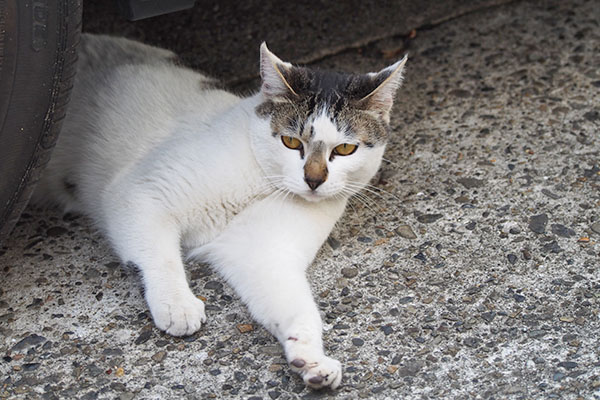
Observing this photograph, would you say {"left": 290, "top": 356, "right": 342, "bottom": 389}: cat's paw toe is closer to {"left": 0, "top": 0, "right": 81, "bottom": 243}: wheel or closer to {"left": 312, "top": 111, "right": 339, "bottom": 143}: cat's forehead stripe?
{"left": 312, "top": 111, "right": 339, "bottom": 143}: cat's forehead stripe

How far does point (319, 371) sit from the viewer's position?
94.3 inches

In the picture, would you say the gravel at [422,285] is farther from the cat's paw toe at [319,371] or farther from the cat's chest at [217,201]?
the cat's chest at [217,201]

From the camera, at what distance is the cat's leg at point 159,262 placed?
2677 mm

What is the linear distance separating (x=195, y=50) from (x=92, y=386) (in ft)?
8.03

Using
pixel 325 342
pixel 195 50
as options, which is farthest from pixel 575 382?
pixel 195 50

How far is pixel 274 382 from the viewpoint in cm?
249

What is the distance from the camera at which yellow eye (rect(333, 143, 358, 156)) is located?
9.67ft

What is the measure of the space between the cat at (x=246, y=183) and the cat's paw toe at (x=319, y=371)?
0.20 meters

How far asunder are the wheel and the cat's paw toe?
43.6 inches

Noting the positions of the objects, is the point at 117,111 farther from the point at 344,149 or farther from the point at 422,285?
the point at 422,285

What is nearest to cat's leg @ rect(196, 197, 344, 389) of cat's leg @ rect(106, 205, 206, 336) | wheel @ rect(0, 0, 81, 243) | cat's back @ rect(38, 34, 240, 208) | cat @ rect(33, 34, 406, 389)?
cat @ rect(33, 34, 406, 389)

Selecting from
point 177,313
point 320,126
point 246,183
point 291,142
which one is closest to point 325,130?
point 320,126

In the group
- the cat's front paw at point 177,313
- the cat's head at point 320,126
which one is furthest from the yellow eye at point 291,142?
the cat's front paw at point 177,313

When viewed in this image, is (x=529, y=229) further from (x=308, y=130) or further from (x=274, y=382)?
(x=274, y=382)
